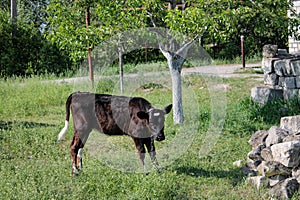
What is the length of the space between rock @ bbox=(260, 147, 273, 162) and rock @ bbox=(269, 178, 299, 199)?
0.66 meters

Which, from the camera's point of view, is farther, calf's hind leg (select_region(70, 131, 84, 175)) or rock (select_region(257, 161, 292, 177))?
calf's hind leg (select_region(70, 131, 84, 175))

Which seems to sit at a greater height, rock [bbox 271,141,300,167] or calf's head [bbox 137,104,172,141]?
calf's head [bbox 137,104,172,141]

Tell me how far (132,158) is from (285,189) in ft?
8.33

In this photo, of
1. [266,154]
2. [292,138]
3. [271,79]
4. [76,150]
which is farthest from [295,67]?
[76,150]

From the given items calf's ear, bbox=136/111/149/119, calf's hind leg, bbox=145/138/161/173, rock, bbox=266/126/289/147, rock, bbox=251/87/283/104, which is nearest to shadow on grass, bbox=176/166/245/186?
calf's hind leg, bbox=145/138/161/173

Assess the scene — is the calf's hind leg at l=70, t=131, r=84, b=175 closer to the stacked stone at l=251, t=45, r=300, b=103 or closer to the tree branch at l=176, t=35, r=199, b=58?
the tree branch at l=176, t=35, r=199, b=58

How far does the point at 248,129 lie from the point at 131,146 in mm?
2177

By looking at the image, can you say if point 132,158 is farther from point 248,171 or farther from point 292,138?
point 292,138

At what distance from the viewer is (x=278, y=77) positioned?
36.0ft

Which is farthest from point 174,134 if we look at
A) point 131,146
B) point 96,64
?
point 96,64

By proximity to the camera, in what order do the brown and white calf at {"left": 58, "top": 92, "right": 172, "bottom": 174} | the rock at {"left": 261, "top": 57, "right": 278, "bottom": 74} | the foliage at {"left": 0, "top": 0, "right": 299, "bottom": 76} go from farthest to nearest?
1. the rock at {"left": 261, "top": 57, "right": 278, "bottom": 74}
2. the foliage at {"left": 0, "top": 0, "right": 299, "bottom": 76}
3. the brown and white calf at {"left": 58, "top": 92, "right": 172, "bottom": 174}

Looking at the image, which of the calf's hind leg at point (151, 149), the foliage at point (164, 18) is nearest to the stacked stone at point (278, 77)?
the foliage at point (164, 18)

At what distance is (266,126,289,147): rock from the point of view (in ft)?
22.6

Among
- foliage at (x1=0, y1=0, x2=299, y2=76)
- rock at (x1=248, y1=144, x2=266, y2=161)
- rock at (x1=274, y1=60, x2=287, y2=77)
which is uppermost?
→ foliage at (x1=0, y1=0, x2=299, y2=76)
